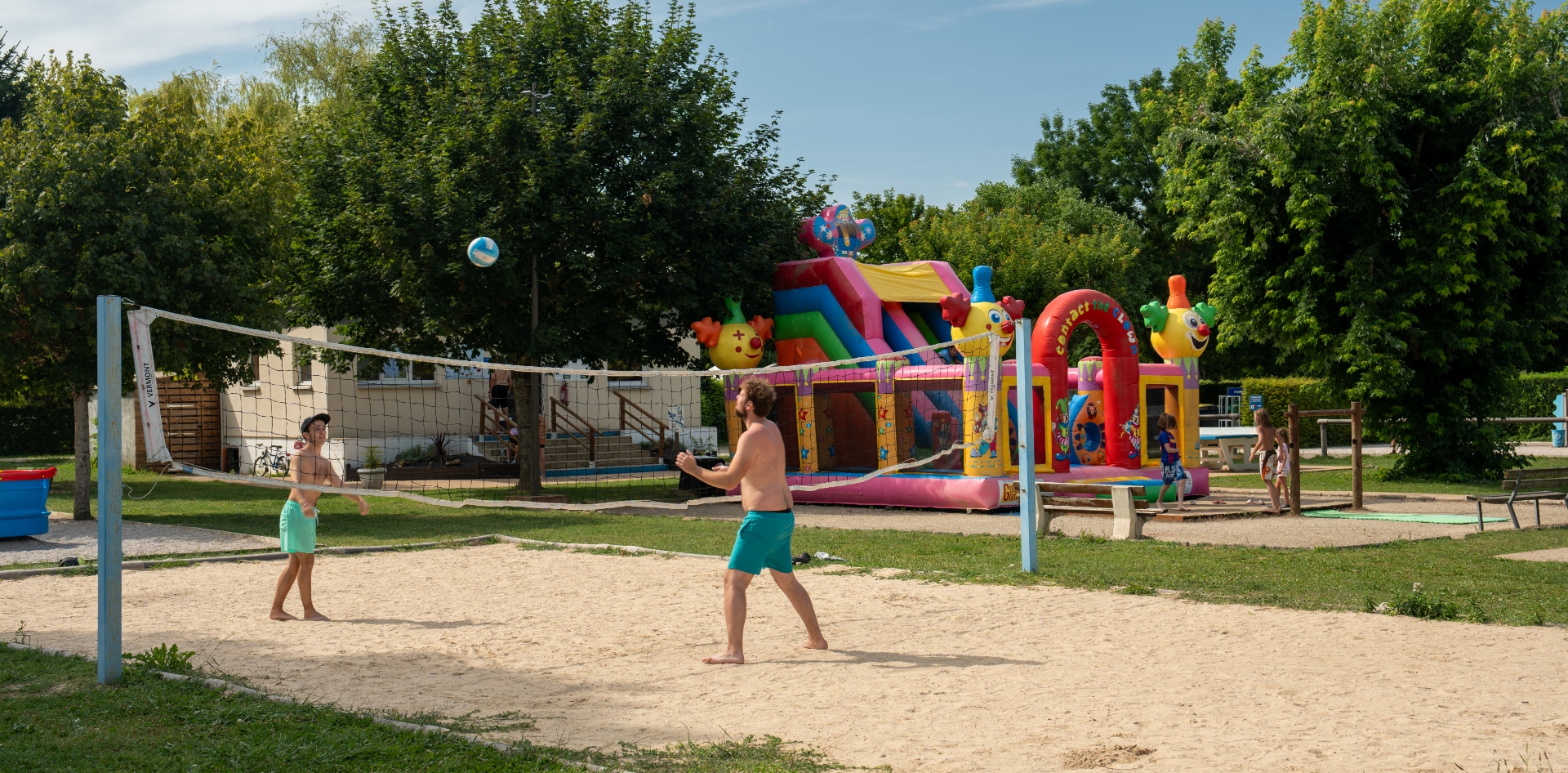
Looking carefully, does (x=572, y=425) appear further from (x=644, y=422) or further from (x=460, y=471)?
(x=460, y=471)

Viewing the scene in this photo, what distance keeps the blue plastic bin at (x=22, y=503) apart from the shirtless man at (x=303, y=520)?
7.35 m

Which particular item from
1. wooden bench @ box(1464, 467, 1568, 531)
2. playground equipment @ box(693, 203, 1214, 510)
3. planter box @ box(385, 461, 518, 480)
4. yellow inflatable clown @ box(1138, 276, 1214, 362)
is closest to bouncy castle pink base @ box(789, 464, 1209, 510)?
playground equipment @ box(693, 203, 1214, 510)

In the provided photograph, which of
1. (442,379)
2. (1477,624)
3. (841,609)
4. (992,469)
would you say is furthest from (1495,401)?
(442,379)

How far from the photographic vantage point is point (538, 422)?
21891 millimetres

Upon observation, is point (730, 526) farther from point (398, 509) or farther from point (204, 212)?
point (204, 212)

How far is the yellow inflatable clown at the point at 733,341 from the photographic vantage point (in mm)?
20109

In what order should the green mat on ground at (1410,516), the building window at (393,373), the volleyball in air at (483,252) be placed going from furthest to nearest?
the building window at (393,373), the volleyball in air at (483,252), the green mat on ground at (1410,516)

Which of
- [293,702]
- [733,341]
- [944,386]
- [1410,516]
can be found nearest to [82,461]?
[733,341]

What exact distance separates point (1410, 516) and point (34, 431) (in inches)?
1533

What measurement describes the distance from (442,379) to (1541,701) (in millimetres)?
25210

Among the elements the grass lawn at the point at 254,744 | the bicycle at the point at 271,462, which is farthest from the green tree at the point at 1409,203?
the bicycle at the point at 271,462

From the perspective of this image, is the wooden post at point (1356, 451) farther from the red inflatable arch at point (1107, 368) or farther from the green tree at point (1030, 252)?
the green tree at point (1030, 252)

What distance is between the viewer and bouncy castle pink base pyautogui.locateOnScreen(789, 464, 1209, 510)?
1777 cm

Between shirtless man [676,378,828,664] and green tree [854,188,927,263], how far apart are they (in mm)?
31590
